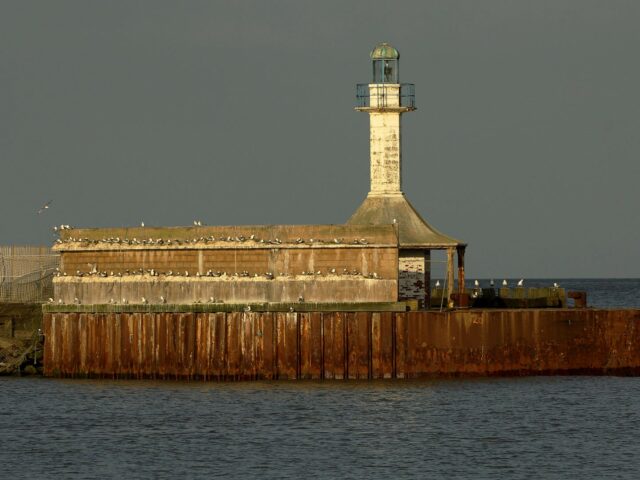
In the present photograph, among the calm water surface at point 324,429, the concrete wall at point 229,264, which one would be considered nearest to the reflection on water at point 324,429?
the calm water surface at point 324,429

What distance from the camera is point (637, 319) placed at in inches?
2306

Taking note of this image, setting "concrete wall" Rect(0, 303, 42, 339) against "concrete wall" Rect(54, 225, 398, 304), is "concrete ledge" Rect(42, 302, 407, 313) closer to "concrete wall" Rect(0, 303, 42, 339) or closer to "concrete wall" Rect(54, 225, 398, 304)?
"concrete wall" Rect(54, 225, 398, 304)

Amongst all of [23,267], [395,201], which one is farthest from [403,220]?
[23,267]

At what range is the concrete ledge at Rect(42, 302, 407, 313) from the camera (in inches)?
2311

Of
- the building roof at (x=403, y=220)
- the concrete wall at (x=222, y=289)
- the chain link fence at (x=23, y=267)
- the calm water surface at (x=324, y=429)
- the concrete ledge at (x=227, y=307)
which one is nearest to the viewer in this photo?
the calm water surface at (x=324, y=429)

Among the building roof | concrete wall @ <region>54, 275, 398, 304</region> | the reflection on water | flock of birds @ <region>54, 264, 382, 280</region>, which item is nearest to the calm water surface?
the reflection on water

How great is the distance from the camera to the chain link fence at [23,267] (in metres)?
71.3

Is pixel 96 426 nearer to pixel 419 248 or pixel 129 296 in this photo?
pixel 129 296

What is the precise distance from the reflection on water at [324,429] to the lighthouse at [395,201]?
8291 millimetres

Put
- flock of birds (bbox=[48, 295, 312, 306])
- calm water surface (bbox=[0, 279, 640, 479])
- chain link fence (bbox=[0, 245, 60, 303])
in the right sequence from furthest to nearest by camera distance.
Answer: chain link fence (bbox=[0, 245, 60, 303]) → flock of birds (bbox=[48, 295, 312, 306]) → calm water surface (bbox=[0, 279, 640, 479])

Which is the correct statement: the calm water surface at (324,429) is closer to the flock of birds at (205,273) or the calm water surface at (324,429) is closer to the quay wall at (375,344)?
the quay wall at (375,344)

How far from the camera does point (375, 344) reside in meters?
58.1

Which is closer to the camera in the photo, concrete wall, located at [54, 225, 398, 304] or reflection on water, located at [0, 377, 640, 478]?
reflection on water, located at [0, 377, 640, 478]

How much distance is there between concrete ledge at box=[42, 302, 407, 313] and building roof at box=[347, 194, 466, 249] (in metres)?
6.23
